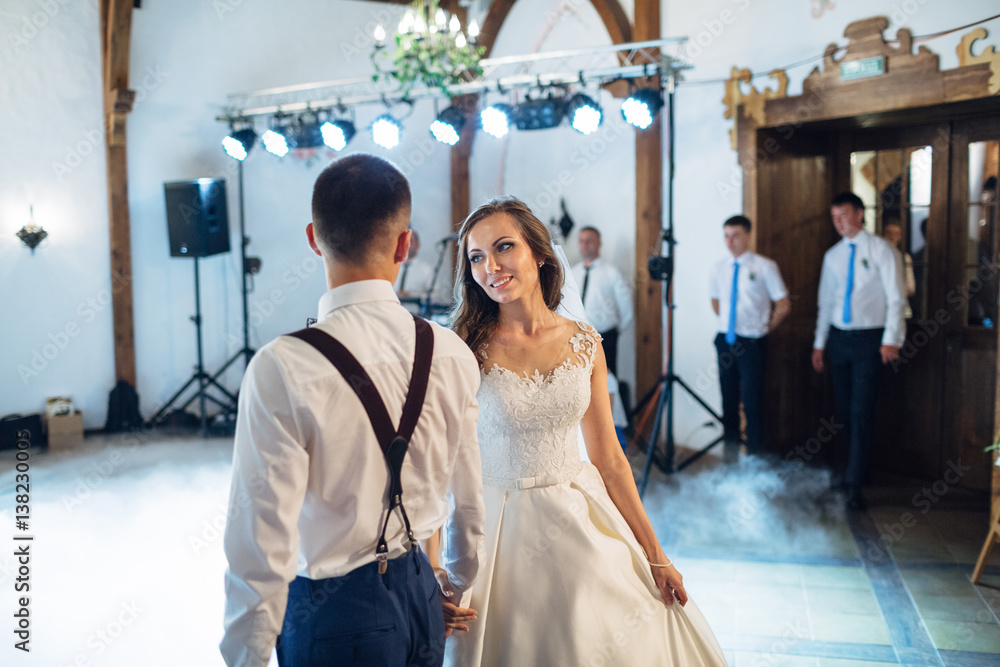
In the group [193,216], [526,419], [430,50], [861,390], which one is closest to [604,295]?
[861,390]

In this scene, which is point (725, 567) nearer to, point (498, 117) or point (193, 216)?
point (498, 117)

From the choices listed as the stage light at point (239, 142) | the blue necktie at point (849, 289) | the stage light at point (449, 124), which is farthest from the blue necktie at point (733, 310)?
the stage light at point (239, 142)

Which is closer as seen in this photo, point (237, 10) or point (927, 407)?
point (927, 407)

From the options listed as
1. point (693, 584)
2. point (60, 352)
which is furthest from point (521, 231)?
point (60, 352)

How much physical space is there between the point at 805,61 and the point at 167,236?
5.35m

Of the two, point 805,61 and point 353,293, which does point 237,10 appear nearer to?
point 805,61

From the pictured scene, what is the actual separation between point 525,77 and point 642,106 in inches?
35.0

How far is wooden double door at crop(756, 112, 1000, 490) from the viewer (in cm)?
455

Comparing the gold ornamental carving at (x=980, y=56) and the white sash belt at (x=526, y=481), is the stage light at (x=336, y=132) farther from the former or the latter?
the white sash belt at (x=526, y=481)

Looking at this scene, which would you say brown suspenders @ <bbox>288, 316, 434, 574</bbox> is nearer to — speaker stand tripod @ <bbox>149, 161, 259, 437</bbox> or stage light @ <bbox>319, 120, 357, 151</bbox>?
stage light @ <bbox>319, 120, 357, 151</bbox>

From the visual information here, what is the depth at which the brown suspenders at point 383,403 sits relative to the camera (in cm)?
124

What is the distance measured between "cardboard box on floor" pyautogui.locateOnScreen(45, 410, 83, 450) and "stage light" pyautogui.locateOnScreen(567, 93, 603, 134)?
15.4 ft

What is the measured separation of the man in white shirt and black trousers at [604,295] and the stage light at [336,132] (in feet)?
6.60

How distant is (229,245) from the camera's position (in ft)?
21.8
